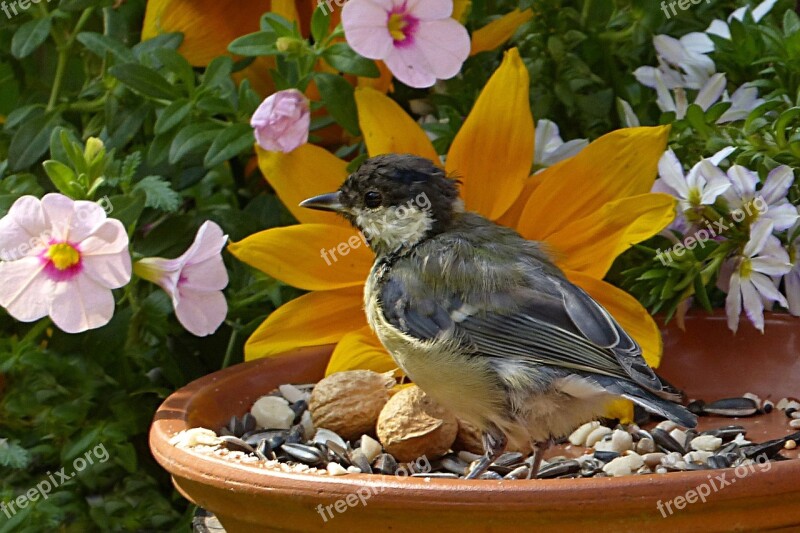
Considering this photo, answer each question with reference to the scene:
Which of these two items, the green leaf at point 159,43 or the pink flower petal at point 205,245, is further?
the green leaf at point 159,43

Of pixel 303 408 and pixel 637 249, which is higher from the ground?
pixel 637 249

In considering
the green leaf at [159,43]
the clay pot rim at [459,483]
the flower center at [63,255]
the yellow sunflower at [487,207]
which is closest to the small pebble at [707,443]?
the yellow sunflower at [487,207]

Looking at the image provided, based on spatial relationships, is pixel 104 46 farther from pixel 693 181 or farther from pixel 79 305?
pixel 693 181

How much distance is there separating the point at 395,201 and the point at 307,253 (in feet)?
0.51

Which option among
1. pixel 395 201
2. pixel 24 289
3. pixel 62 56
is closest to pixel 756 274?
pixel 395 201

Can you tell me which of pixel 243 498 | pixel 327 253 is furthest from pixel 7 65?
pixel 243 498

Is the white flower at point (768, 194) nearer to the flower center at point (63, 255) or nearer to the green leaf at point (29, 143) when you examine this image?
the flower center at point (63, 255)

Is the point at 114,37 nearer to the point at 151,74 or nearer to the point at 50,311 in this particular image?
the point at 151,74

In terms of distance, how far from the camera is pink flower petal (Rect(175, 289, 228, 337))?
1518mm

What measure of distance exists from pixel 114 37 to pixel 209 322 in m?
0.50

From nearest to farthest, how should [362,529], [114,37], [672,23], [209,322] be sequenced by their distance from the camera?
[362,529] → [209,322] → [114,37] → [672,23]

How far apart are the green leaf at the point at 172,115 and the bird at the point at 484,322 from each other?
0.77 feet

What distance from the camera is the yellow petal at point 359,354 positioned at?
161cm

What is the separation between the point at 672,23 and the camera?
6.19ft
